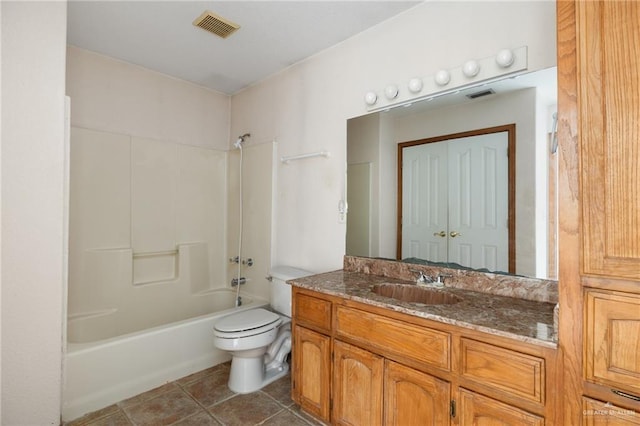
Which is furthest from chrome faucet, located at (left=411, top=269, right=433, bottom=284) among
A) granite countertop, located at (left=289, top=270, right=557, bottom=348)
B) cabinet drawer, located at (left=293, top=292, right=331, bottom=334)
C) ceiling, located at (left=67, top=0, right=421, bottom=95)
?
ceiling, located at (left=67, top=0, right=421, bottom=95)

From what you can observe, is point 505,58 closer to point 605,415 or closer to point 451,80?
point 451,80

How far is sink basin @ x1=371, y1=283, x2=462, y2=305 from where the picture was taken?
165cm

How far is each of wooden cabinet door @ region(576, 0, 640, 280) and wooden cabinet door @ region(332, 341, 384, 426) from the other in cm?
99

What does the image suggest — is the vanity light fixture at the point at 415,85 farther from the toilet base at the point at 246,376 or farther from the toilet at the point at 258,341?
the toilet base at the point at 246,376

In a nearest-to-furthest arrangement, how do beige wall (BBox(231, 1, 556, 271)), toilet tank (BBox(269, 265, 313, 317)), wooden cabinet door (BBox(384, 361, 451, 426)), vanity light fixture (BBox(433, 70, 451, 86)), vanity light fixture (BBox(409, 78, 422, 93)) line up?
wooden cabinet door (BBox(384, 361, 451, 426)) < beige wall (BBox(231, 1, 556, 271)) < vanity light fixture (BBox(433, 70, 451, 86)) < vanity light fixture (BBox(409, 78, 422, 93)) < toilet tank (BBox(269, 265, 313, 317))

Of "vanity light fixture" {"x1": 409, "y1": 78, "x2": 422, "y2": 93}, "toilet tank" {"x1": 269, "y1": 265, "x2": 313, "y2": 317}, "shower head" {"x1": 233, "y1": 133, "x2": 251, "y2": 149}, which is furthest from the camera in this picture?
"shower head" {"x1": 233, "y1": 133, "x2": 251, "y2": 149}

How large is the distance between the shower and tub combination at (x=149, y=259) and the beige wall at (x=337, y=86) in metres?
0.29

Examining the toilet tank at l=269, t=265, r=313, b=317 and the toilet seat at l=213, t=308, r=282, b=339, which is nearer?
the toilet seat at l=213, t=308, r=282, b=339

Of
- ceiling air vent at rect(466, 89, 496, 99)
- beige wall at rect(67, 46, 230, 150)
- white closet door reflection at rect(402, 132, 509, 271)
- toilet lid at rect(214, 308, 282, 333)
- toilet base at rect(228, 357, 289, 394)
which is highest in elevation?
beige wall at rect(67, 46, 230, 150)

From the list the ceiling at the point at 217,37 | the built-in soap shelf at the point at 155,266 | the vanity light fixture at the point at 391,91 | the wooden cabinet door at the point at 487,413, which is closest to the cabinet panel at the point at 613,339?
the wooden cabinet door at the point at 487,413

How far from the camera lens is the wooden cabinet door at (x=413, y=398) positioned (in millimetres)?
1280

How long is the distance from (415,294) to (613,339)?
909 millimetres

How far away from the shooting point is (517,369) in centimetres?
111

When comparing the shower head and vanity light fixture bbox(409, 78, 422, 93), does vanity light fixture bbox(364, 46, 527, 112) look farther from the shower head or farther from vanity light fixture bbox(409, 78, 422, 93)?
the shower head
